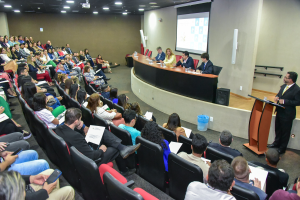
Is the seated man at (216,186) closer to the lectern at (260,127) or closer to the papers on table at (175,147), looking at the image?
the papers on table at (175,147)

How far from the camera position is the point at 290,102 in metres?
3.67

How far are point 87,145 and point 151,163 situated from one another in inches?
31.1

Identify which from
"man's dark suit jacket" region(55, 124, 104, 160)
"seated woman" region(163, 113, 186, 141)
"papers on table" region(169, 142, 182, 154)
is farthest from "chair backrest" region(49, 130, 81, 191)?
"seated woman" region(163, 113, 186, 141)

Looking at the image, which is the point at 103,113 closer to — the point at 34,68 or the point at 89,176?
the point at 89,176

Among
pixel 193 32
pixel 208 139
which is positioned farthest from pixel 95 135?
pixel 193 32

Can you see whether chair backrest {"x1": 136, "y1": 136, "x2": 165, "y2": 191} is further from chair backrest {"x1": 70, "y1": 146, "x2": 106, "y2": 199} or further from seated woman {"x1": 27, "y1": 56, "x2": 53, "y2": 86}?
seated woman {"x1": 27, "y1": 56, "x2": 53, "y2": 86}

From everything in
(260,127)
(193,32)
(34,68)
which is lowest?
(260,127)

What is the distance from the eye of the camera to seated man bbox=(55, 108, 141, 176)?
2.47 meters

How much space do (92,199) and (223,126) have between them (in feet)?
11.3

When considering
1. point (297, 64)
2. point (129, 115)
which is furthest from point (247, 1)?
point (129, 115)

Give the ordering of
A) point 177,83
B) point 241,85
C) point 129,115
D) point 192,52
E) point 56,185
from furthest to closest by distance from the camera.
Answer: point 192,52 → point 241,85 → point 177,83 → point 129,115 → point 56,185

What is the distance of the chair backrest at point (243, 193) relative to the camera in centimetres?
171

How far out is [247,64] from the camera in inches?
241

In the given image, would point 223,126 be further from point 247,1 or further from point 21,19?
point 21,19
